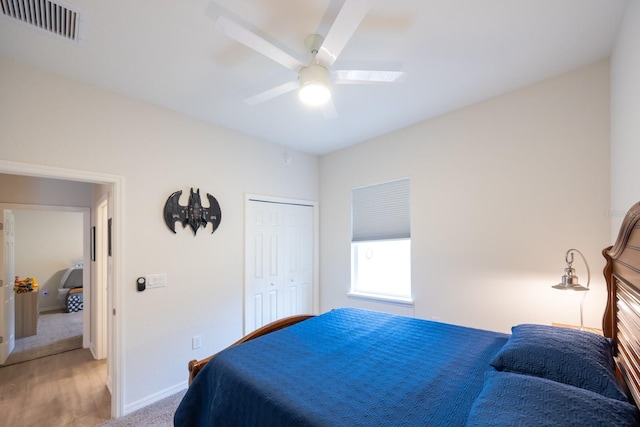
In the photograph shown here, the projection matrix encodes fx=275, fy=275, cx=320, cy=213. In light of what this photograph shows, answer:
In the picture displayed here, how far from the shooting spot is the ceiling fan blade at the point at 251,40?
3.92ft

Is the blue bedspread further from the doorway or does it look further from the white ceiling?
the doorway

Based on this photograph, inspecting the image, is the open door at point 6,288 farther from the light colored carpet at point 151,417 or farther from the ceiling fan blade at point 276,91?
the ceiling fan blade at point 276,91

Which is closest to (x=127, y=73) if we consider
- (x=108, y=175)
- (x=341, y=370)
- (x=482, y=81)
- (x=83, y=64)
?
(x=83, y=64)

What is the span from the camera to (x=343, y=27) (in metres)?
1.24

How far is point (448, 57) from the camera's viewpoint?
1.87m

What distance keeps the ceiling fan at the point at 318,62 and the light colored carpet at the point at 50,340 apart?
4.28 m

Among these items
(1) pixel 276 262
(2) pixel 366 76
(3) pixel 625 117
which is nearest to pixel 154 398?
(1) pixel 276 262

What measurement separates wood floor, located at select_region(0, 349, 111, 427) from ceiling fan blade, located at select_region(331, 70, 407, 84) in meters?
3.14

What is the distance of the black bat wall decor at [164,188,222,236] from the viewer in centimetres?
255

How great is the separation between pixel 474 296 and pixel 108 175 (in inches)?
131

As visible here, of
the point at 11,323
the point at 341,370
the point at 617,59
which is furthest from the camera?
the point at 11,323

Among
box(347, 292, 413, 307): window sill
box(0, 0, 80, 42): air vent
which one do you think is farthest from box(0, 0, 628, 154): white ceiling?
box(347, 292, 413, 307): window sill

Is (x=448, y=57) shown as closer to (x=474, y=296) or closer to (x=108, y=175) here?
(x=474, y=296)

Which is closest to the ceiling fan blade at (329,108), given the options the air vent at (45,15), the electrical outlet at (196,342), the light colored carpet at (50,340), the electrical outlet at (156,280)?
the air vent at (45,15)
